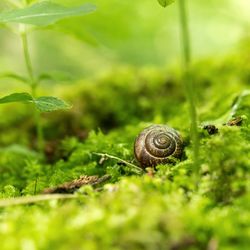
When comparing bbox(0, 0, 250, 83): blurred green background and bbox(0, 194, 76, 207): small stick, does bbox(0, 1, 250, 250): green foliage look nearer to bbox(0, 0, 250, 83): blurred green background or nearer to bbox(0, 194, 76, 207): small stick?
bbox(0, 194, 76, 207): small stick

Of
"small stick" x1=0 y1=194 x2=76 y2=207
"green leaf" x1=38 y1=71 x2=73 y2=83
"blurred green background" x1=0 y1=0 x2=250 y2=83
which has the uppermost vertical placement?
"blurred green background" x1=0 y1=0 x2=250 y2=83

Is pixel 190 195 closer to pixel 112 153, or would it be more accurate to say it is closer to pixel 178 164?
pixel 178 164

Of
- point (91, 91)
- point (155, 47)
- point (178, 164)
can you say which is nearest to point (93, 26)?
point (155, 47)


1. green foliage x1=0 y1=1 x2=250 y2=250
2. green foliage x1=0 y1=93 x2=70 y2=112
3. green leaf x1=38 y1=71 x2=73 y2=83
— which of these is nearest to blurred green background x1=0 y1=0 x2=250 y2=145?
green leaf x1=38 y1=71 x2=73 y2=83

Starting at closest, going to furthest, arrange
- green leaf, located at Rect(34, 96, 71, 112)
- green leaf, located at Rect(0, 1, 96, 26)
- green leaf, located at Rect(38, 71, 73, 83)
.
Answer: green leaf, located at Rect(0, 1, 96, 26), green leaf, located at Rect(34, 96, 71, 112), green leaf, located at Rect(38, 71, 73, 83)

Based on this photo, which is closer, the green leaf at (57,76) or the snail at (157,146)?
the snail at (157,146)

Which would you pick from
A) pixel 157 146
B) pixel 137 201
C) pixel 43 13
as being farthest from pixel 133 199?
pixel 43 13

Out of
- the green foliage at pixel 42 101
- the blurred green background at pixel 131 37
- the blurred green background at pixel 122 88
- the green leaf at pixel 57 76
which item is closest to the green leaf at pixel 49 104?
the green foliage at pixel 42 101

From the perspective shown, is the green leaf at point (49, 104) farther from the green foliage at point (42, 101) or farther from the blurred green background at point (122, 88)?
the blurred green background at point (122, 88)
